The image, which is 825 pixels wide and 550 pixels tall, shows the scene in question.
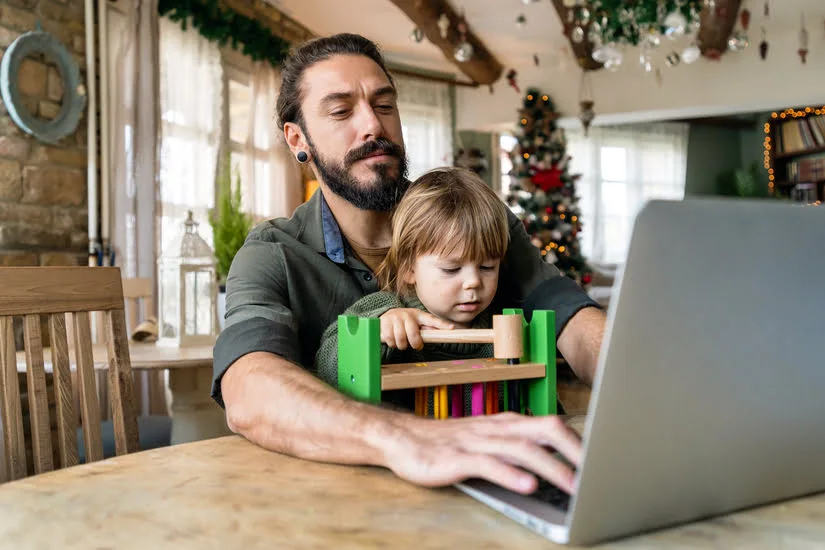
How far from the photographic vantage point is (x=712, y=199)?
1.39 ft

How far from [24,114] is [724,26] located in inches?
197

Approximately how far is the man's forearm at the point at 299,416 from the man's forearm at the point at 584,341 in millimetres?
479

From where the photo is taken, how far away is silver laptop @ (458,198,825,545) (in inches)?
17.3

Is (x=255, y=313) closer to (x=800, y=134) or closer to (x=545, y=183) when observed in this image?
(x=545, y=183)

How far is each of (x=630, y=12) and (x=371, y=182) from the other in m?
3.68

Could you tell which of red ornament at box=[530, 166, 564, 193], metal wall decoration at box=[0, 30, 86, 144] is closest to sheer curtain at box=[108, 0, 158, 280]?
metal wall decoration at box=[0, 30, 86, 144]

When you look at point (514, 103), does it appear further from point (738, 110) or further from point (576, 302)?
point (576, 302)

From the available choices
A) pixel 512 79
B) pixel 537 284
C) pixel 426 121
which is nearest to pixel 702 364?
pixel 537 284

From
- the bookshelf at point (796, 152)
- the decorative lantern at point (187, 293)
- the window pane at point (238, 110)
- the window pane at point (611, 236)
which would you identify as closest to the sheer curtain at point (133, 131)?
the window pane at point (238, 110)

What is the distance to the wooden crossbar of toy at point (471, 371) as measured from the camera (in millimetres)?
858

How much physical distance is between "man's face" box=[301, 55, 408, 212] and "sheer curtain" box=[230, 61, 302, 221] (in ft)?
12.9

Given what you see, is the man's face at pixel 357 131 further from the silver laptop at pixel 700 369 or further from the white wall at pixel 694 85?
the white wall at pixel 694 85

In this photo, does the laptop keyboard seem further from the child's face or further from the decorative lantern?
the decorative lantern

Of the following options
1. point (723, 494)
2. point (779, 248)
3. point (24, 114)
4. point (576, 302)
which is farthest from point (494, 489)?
point (24, 114)
